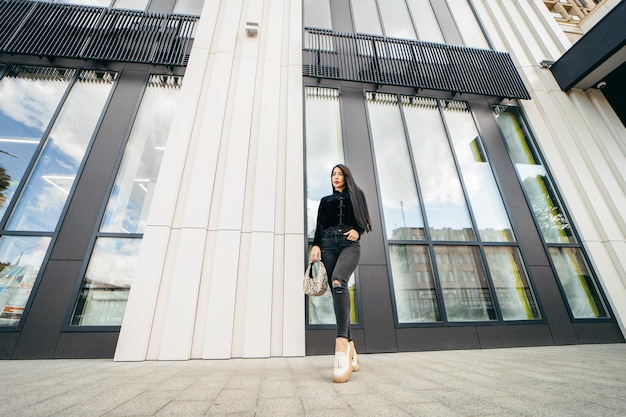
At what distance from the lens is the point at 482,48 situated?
19.0 ft

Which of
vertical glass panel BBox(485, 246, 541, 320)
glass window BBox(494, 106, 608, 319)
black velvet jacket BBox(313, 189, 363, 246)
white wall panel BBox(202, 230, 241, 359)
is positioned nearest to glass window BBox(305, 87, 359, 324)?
white wall panel BBox(202, 230, 241, 359)

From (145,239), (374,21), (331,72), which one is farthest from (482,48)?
(145,239)

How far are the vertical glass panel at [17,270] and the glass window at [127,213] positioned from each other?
26.1 inches

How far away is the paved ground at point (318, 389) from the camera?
4.21ft

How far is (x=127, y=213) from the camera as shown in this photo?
362 centimetres

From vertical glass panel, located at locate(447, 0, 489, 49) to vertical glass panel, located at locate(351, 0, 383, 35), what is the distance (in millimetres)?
2124

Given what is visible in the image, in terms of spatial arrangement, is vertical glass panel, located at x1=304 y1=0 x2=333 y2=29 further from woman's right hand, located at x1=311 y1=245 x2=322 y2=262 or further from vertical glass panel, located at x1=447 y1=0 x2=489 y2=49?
woman's right hand, located at x1=311 y1=245 x2=322 y2=262

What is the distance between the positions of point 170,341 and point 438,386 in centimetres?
283

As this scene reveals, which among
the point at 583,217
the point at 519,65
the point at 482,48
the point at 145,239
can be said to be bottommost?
the point at 145,239

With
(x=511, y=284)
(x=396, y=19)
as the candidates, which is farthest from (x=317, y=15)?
(x=511, y=284)

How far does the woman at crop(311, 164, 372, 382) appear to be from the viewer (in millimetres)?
2072

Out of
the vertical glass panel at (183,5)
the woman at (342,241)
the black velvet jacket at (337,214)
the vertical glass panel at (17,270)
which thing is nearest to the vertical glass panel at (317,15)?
the vertical glass panel at (183,5)

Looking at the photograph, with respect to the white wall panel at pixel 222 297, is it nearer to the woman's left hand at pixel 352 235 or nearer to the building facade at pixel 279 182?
the building facade at pixel 279 182

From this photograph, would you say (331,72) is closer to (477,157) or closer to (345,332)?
(477,157)
